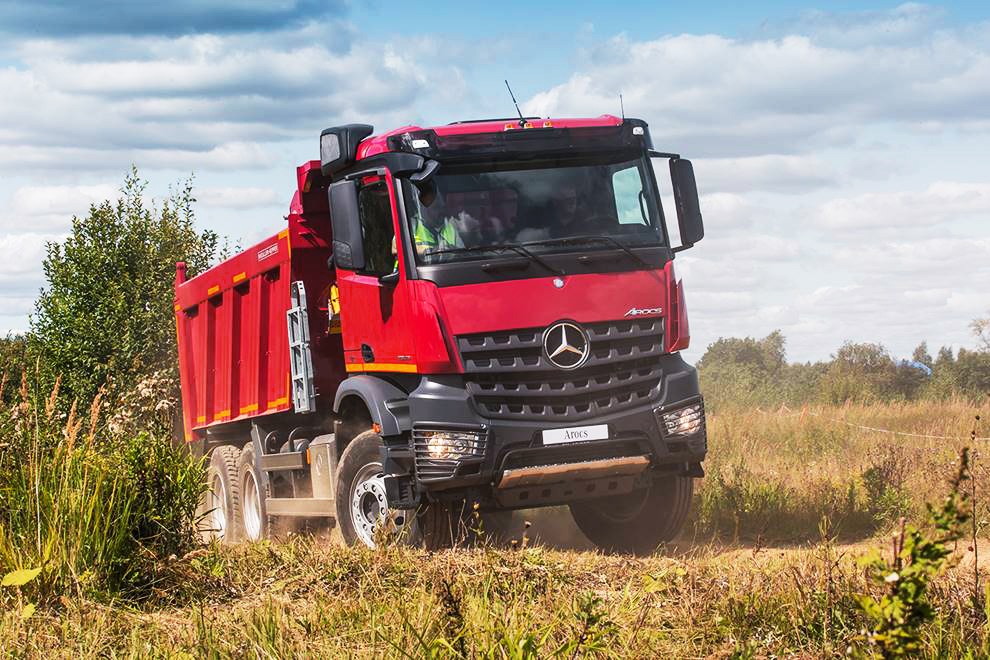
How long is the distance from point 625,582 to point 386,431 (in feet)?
8.97

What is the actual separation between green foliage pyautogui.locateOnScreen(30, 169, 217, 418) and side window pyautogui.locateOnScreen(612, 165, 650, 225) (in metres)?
14.3

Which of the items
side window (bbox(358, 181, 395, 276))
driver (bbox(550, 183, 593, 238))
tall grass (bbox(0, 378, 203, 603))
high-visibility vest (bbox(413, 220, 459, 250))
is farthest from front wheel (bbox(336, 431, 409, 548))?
driver (bbox(550, 183, 593, 238))

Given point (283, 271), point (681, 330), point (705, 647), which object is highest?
point (283, 271)

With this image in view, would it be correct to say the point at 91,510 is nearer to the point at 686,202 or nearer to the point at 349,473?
the point at 349,473

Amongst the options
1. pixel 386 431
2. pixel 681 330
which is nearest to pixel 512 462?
pixel 386 431

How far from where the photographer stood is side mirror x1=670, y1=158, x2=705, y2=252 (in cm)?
964

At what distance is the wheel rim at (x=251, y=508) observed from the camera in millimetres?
12883

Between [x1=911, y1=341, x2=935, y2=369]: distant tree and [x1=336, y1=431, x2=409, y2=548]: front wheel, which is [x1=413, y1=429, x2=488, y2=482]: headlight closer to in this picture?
[x1=336, y1=431, x2=409, y2=548]: front wheel

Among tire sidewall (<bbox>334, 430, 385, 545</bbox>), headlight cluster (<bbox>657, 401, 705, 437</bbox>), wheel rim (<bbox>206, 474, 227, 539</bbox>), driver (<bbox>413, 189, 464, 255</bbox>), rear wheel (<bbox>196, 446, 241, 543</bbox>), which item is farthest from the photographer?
wheel rim (<bbox>206, 474, 227, 539</bbox>)

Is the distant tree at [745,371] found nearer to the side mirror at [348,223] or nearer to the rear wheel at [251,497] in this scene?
the rear wheel at [251,497]

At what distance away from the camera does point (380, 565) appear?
6.93 metres

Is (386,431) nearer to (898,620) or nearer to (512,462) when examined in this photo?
(512,462)

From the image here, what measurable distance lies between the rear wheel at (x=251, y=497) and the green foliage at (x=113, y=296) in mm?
9202

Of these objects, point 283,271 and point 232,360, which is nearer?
point 283,271
